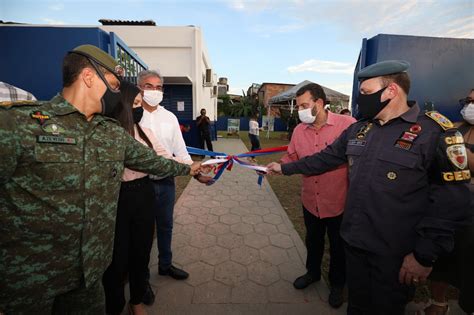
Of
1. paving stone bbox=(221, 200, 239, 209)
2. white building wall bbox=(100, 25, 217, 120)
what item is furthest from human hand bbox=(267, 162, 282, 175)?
white building wall bbox=(100, 25, 217, 120)

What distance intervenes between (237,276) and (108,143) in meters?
2.26

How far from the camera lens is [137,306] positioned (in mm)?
2260

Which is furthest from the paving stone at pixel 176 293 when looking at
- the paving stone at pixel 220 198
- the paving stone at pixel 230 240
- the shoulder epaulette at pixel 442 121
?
the paving stone at pixel 220 198

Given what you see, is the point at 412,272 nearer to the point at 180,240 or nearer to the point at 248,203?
the point at 180,240

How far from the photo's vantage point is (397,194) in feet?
5.38

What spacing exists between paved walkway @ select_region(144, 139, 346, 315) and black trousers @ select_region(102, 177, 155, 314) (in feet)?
1.56

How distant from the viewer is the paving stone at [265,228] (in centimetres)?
418

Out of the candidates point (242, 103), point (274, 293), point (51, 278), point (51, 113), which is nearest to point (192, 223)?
point (274, 293)

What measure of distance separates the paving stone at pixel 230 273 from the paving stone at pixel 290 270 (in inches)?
18.5

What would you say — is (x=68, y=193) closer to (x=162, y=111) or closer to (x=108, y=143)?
(x=108, y=143)

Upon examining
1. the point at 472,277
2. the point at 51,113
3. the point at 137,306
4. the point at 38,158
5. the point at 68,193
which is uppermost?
the point at 51,113

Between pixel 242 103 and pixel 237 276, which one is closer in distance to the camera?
pixel 237 276

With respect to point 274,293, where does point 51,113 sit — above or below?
above

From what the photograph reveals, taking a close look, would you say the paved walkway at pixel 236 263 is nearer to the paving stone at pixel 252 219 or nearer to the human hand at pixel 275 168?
the paving stone at pixel 252 219
